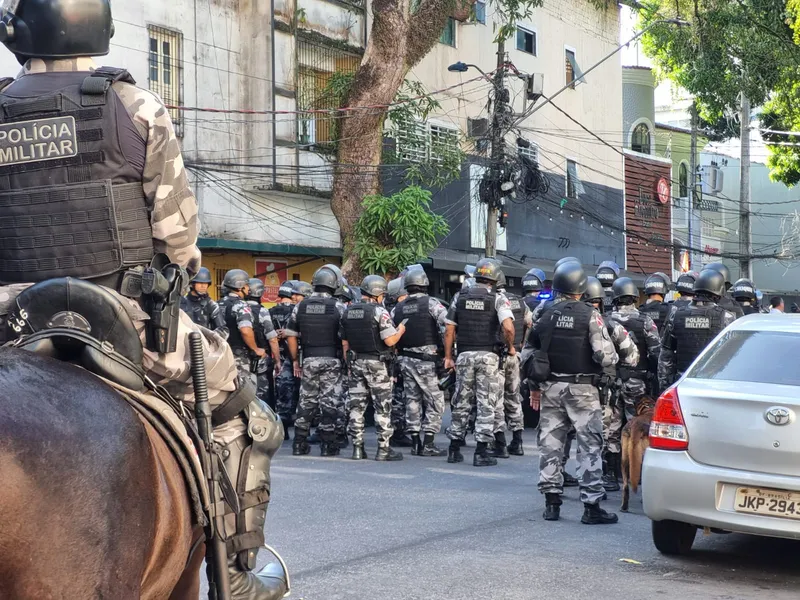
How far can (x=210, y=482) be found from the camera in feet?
10.9

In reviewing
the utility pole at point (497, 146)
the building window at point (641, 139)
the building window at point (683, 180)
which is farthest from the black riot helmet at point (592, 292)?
the building window at point (683, 180)

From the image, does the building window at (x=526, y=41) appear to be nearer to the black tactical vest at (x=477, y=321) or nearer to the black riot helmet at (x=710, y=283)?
the black tactical vest at (x=477, y=321)

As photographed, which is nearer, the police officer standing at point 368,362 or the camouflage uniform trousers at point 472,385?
the camouflage uniform trousers at point 472,385

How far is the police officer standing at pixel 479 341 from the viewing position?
12094 millimetres

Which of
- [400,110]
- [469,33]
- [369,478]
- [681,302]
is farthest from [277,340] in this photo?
[469,33]

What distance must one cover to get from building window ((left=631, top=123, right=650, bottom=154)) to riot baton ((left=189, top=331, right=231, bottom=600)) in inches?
1429

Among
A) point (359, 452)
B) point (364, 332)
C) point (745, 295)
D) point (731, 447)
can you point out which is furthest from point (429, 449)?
point (731, 447)

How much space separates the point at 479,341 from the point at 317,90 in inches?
470

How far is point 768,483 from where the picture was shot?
6.35 meters

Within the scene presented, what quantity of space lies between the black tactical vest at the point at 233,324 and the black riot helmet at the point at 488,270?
3320mm

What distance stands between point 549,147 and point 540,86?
922 centimetres

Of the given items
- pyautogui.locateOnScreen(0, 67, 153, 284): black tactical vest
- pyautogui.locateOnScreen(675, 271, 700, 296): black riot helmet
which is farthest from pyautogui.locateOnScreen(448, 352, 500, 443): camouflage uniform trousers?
pyautogui.locateOnScreen(0, 67, 153, 284): black tactical vest

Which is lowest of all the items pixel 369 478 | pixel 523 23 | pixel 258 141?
pixel 369 478

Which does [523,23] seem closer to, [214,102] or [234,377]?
[214,102]
